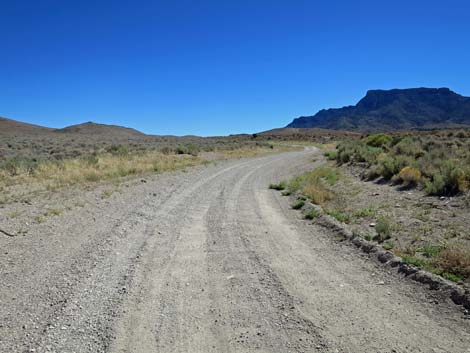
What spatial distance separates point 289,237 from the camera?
8.37 metres

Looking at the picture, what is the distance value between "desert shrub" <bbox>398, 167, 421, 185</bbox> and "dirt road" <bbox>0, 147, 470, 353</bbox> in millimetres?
6084

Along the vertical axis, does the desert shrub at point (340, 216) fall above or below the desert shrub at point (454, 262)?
above

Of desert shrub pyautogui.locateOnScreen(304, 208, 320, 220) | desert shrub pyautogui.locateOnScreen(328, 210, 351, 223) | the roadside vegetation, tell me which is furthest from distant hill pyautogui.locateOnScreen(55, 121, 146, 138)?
desert shrub pyautogui.locateOnScreen(328, 210, 351, 223)

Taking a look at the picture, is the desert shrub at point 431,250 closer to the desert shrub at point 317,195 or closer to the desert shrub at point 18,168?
the desert shrub at point 317,195

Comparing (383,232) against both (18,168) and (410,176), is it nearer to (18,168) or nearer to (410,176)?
(410,176)

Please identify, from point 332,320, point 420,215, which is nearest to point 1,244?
point 332,320

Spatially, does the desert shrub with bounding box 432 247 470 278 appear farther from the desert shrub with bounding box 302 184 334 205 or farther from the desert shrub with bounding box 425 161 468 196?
the desert shrub with bounding box 302 184 334 205

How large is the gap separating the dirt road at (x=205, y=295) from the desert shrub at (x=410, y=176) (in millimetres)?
6084

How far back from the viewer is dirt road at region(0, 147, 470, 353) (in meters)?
4.06

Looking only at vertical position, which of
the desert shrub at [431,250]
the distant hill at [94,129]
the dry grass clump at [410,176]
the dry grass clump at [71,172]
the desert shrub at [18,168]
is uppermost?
the distant hill at [94,129]

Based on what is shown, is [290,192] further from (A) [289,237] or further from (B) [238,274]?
(B) [238,274]

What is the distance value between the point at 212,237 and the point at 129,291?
318 cm

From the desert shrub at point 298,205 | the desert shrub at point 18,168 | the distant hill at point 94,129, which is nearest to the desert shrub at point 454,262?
the desert shrub at point 298,205

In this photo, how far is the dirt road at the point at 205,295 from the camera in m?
4.06
